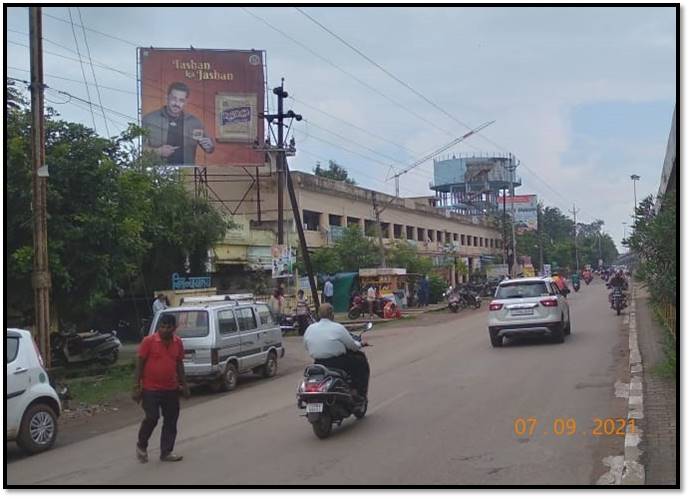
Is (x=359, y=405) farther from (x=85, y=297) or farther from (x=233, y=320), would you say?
(x=85, y=297)

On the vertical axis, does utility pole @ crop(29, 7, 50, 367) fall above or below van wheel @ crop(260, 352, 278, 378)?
above

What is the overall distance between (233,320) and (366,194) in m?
36.3

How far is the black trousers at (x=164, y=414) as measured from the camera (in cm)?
877

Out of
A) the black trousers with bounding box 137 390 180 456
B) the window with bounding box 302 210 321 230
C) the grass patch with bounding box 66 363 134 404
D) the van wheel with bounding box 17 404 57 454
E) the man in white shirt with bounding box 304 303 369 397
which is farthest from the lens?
the window with bounding box 302 210 321 230

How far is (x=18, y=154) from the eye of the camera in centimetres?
1589

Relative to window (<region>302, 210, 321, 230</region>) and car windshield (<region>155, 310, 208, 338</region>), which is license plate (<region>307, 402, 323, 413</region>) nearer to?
car windshield (<region>155, 310, 208, 338</region>)

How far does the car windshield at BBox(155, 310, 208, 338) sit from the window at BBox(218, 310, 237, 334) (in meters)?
0.32

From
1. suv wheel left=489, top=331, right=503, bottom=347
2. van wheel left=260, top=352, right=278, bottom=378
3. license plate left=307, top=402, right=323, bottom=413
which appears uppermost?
license plate left=307, top=402, right=323, bottom=413

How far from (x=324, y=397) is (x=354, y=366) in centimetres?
98

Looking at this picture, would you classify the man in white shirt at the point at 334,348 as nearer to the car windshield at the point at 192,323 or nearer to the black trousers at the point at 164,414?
the black trousers at the point at 164,414

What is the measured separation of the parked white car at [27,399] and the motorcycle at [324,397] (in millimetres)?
3266

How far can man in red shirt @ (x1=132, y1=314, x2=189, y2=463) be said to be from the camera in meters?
8.79

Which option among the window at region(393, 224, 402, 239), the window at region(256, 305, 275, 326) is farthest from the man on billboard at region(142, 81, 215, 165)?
the window at region(256, 305, 275, 326)

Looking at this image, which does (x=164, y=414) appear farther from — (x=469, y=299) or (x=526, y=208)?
(x=526, y=208)
